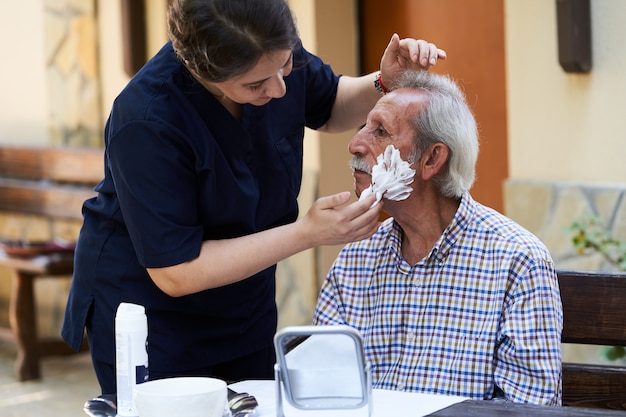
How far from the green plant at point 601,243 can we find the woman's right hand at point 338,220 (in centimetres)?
156

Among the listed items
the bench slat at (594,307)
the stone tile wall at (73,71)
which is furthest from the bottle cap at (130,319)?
the stone tile wall at (73,71)

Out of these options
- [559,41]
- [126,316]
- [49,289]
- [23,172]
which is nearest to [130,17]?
[23,172]

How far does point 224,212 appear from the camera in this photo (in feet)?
7.75

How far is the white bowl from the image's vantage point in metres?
1.70

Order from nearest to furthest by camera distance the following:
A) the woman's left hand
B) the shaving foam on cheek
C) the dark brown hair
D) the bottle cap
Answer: the bottle cap, the dark brown hair, the shaving foam on cheek, the woman's left hand

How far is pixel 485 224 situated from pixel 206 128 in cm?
67

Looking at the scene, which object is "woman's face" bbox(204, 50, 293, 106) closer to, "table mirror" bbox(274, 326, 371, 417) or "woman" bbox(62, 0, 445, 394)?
"woman" bbox(62, 0, 445, 394)

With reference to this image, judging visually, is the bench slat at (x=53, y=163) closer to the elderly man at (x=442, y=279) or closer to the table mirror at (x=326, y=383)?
the elderly man at (x=442, y=279)

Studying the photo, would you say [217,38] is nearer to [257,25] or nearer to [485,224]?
[257,25]

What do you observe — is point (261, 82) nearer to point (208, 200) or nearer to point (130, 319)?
point (208, 200)

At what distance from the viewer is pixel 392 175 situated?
235 cm

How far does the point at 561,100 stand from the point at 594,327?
1.64 metres

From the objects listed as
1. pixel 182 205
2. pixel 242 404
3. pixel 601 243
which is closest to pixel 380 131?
pixel 182 205

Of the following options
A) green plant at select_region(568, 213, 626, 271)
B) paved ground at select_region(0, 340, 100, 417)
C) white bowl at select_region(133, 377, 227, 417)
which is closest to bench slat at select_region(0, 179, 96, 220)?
paved ground at select_region(0, 340, 100, 417)
